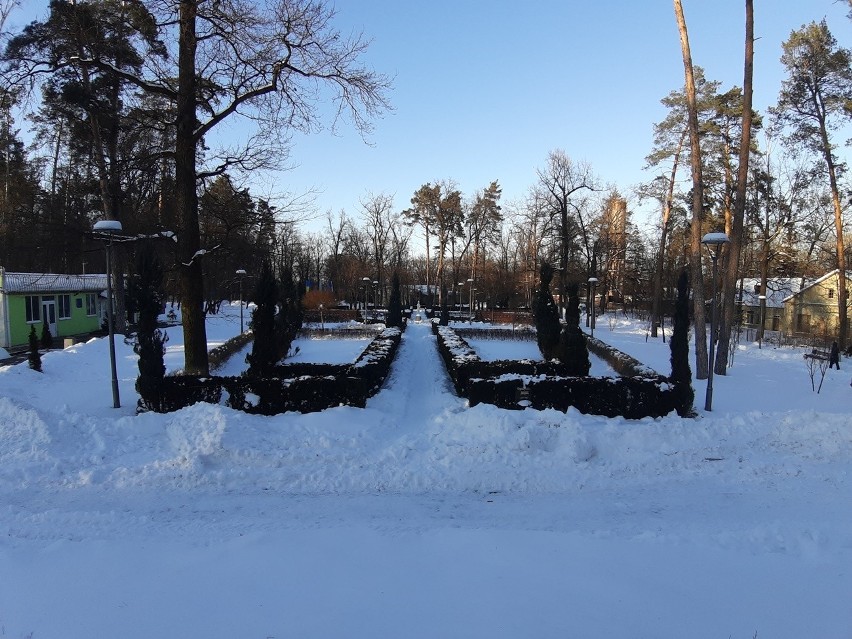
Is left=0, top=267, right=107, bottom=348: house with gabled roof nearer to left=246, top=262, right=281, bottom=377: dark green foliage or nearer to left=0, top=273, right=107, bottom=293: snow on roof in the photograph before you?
left=0, top=273, right=107, bottom=293: snow on roof

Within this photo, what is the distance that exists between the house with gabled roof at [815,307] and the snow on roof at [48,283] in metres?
38.2

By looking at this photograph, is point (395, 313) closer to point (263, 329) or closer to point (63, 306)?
point (263, 329)

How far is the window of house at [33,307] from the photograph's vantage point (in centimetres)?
2020

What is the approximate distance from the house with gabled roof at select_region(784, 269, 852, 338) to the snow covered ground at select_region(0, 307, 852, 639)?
29.4 m

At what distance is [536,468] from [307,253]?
177 ft

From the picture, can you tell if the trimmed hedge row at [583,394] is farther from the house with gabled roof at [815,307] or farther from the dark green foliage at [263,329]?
the house with gabled roof at [815,307]

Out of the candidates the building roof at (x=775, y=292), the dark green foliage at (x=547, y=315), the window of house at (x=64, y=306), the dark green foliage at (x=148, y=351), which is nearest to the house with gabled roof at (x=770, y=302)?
the building roof at (x=775, y=292)

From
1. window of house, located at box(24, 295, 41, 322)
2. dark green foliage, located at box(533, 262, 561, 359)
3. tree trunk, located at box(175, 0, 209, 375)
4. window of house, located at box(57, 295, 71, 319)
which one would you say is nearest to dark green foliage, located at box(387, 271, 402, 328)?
dark green foliage, located at box(533, 262, 561, 359)

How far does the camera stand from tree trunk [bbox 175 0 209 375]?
33.7ft

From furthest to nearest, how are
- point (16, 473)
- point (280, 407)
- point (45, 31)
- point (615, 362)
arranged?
point (615, 362) → point (45, 31) → point (280, 407) → point (16, 473)

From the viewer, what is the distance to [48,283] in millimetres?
21031

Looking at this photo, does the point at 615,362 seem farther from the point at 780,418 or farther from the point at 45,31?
the point at 45,31

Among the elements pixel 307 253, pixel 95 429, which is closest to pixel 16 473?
pixel 95 429

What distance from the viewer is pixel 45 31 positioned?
1024 cm
